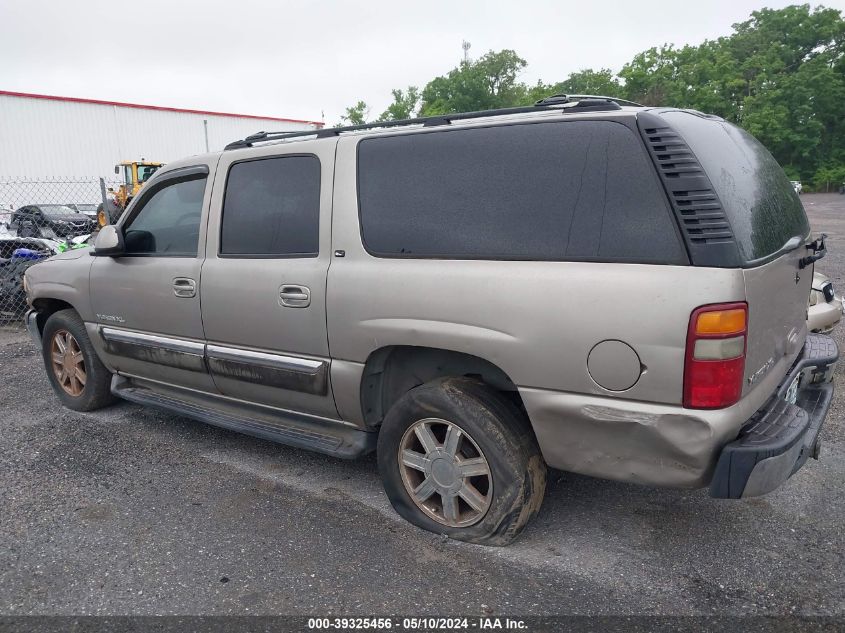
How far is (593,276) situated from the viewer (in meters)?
2.44

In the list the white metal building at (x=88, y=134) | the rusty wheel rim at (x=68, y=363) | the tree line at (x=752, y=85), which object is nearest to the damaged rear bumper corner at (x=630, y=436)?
the rusty wheel rim at (x=68, y=363)

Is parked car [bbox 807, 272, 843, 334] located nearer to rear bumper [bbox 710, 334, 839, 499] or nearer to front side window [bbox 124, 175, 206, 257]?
rear bumper [bbox 710, 334, 839, 499]

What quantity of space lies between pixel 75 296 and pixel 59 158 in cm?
2460

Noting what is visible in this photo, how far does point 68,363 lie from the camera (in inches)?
194

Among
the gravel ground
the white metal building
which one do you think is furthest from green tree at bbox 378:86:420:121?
the gravel ground

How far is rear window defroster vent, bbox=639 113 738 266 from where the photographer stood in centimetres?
227

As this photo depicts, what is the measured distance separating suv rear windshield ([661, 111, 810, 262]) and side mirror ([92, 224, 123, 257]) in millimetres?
3297

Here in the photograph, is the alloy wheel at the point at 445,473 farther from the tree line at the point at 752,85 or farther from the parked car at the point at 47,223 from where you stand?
the tree line at the point at 752,85

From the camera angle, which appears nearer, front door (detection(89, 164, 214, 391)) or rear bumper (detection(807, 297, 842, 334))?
front door (detection(89, 164, 214, 391))

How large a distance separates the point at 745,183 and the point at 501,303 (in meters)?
1.12

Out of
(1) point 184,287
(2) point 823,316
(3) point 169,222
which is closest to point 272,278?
(1) point 184,287

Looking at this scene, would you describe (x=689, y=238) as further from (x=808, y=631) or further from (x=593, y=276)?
A: (x=808, y=631)

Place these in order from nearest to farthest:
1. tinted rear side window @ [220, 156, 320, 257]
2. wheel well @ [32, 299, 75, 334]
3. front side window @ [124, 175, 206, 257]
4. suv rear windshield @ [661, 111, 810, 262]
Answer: suv rear windshield @ [661, 111, 810, 262], tinted rear side window @ [220, 156, 320, 257], front side window @ [124, 175, 206, 257], wheel well @ [32, 299, 75, 334]

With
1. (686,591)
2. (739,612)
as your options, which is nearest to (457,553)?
(686,591)
